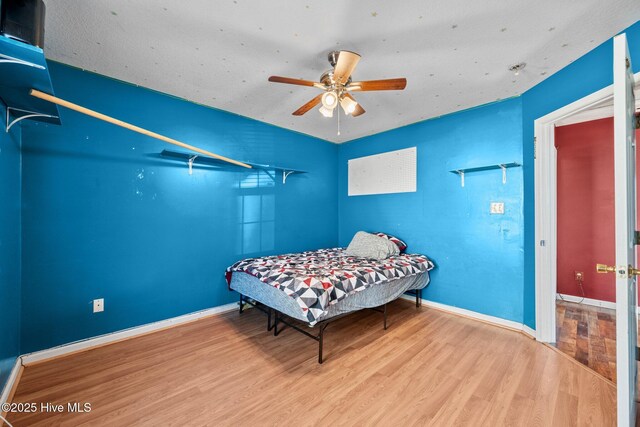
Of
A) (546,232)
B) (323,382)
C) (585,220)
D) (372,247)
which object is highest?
(585,220)

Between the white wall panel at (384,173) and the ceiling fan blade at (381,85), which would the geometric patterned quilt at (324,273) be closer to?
the white wall panel at (384,173)

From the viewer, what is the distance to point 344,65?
1.72 m

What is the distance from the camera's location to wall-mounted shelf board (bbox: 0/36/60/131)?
1.13 m

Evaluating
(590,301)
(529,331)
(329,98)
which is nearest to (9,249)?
(329,98)

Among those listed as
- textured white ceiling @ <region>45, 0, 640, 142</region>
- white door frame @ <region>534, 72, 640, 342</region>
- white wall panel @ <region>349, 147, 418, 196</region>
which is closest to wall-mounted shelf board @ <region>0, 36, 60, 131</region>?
textured white ceiling @ <region>45, 0, 640, 142</region>

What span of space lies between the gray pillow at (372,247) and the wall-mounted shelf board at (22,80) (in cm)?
309

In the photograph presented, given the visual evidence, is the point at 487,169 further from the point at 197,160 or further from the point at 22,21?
the point at 22,21

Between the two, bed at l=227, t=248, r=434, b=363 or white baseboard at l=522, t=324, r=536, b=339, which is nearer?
bed at l=227, t=248, r=434, b=363

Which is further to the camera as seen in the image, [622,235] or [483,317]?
[483,317]

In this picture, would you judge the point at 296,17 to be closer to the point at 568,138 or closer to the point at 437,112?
the point at 437,112

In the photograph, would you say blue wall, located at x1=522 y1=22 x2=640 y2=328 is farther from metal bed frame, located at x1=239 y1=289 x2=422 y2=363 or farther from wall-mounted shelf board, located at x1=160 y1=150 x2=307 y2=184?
wall-mounted shelf board, located at x1=160 y1=150 x2=307 y2=184

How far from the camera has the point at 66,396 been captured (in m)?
1.66

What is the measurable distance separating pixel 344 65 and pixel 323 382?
7.41 ft

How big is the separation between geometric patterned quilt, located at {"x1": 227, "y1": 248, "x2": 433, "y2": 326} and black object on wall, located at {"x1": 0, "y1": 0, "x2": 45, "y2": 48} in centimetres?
204
